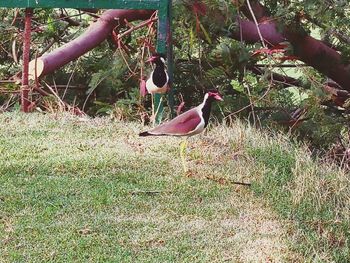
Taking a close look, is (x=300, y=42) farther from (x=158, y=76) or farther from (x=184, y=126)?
(x=184, y=126)

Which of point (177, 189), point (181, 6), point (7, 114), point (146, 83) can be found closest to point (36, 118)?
point (7, 114)

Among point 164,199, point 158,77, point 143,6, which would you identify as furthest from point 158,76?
point 164,199

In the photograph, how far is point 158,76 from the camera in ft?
18.1

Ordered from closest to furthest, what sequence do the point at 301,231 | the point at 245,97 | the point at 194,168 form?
the point at 301,231 < the point at 194,168 < the point at 245,97

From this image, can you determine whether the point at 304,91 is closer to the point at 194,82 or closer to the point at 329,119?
the point at 329,119

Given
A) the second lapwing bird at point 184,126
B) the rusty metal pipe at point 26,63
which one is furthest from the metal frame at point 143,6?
the second lapwing bird at point 184,126

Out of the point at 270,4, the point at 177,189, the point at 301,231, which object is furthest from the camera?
the point at 270,4

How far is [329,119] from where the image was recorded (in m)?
6.07

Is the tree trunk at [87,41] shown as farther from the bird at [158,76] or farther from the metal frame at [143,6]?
the bird at [158,76]

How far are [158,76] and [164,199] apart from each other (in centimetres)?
156

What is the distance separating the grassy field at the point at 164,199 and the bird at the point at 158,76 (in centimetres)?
34

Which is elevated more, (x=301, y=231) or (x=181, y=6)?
(x=181, y=6)

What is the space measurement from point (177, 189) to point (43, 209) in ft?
2.51

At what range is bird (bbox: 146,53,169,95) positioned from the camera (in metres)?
5.46
